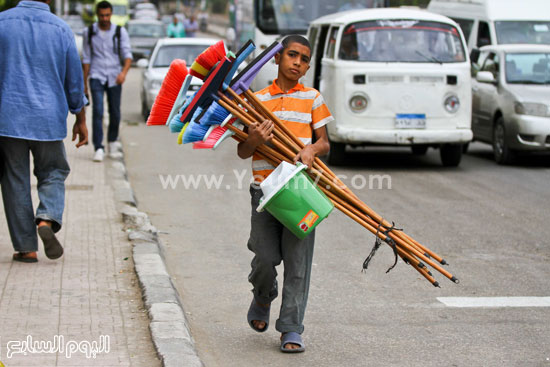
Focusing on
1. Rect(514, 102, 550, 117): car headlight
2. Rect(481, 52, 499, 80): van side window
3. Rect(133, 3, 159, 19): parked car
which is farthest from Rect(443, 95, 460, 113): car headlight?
Rect(133, 3, 159, 19): parked car

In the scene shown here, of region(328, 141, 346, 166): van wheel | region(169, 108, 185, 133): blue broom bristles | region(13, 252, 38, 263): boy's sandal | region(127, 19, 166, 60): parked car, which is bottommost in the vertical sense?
region(127, 19, 166, 60): parked car

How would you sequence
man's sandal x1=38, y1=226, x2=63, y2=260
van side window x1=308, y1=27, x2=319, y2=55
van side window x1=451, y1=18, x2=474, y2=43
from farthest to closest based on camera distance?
van side window x1=451, y1=18, x2=474, y2=43 → van side window x1=308, y1=27, x2=319, y2=55 → man's sandal x1=38, y1=226, x2=63, y2=260

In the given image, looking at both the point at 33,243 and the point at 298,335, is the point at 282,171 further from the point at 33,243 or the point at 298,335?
the point at 33,243

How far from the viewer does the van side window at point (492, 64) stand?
14320mm

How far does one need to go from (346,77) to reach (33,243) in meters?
6.63

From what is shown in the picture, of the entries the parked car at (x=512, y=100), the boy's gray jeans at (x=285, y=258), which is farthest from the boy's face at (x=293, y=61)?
the parked car at (x=512, y=100)

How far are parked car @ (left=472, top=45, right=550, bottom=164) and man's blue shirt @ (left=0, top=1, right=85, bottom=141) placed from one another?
8.11 meters

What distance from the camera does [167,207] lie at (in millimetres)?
9969

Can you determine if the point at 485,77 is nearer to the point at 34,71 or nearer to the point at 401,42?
the point at 401,42

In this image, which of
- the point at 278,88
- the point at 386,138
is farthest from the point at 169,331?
the point at 386,138

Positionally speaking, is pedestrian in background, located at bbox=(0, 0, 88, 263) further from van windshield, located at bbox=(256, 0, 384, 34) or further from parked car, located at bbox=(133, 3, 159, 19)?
parked car, located at bbox=(133, 3, 159, 19)

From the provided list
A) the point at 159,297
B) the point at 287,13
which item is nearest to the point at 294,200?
the point at 159,297

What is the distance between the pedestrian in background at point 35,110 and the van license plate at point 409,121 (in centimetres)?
641

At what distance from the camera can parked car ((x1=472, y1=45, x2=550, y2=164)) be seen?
13.3 metres
